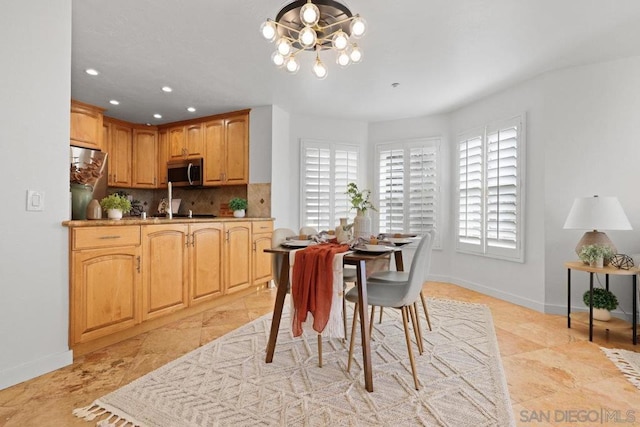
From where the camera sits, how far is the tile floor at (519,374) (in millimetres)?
1615

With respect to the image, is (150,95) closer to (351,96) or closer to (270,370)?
(351,96)

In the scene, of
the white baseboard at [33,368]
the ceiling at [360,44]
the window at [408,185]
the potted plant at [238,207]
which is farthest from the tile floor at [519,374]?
the ceiling at [360,44]

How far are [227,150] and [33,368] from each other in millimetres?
3195

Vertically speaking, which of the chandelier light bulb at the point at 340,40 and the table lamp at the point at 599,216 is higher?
the chandelier light bulb at the point at 340,40

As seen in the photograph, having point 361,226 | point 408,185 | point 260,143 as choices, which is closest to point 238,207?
point 260,143

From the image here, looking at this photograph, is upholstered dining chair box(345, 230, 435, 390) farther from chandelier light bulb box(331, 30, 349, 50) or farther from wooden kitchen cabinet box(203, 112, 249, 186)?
wooden kitchen cabinet box(203, 112, 249, 186)

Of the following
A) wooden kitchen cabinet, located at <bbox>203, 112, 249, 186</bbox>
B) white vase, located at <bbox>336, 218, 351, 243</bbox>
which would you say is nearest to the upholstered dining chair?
white vase, located at <bbox>336, 218, 351, 243</bbox>

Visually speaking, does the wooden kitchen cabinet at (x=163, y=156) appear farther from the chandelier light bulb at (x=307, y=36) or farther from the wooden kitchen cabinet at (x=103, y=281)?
the chandelier light bulb at (x=307, y=36)

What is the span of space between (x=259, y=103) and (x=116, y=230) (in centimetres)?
250

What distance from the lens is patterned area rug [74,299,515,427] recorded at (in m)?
1.57

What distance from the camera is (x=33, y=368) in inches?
76.4

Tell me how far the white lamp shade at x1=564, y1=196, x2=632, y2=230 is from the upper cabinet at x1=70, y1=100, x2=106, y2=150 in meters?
5.47

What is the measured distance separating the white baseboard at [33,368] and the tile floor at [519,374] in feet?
0.14

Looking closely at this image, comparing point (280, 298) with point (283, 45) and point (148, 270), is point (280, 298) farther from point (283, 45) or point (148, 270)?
point (283, 45)
